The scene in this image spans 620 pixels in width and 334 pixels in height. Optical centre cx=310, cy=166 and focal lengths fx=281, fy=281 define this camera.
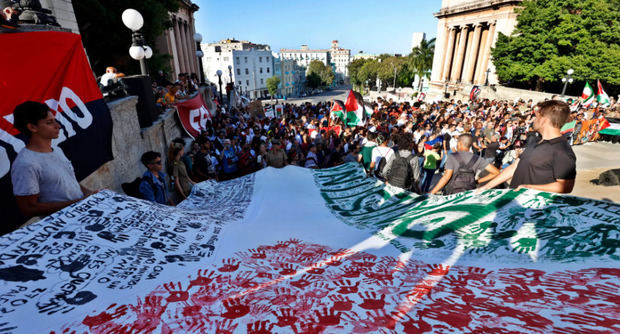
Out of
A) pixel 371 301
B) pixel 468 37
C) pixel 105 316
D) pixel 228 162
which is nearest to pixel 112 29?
pixel 228 162

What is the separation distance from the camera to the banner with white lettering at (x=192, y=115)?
24.8ft

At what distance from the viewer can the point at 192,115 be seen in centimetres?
797

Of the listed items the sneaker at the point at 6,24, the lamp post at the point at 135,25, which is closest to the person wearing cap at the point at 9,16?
the sneaker at the point at 6,24

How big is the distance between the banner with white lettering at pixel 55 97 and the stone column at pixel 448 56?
185 feet

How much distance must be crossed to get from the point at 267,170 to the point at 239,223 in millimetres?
2697

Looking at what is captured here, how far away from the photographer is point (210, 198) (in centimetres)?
498

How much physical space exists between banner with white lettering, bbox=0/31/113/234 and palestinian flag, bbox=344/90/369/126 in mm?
9262

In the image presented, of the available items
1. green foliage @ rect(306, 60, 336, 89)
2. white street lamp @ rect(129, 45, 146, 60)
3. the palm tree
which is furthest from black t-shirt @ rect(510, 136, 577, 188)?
green foliage @ rect(306, 60, 336, 89)

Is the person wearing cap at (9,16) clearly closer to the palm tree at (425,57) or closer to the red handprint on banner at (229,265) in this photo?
the red handprint on banner at (229,265)

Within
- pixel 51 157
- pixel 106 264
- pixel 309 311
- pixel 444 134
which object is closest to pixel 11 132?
pixel 51 157

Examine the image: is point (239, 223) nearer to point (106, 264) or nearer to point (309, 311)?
point (106, 264)

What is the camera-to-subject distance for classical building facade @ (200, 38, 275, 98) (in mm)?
76750

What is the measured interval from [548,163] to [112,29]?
722 inches

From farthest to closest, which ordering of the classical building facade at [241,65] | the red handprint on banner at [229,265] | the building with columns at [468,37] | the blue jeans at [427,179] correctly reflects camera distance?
1. the classical building facade at [241,65]
2. the building with columns at [468,37]
3. the blue jeans at [427,179]
4. the red handprint on banner at [229,265]
